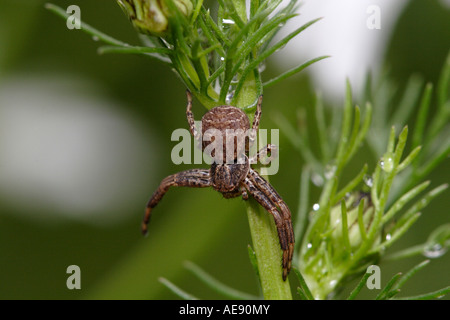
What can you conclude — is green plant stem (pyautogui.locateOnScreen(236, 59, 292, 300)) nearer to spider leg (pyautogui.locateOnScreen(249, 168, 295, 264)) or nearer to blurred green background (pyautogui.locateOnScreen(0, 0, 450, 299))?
spider leg (pyautogui.locateOnScreen(249, 168, 295, 264))

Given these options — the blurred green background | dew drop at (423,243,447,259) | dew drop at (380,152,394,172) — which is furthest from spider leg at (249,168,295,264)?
the blurred green background

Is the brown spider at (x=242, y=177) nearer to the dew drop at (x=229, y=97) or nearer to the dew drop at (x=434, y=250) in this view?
the dew drop at (x=229, y=97)

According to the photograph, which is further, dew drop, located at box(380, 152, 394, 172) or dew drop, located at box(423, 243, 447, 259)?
dew drop, located at box(423, 243, 447, 259)

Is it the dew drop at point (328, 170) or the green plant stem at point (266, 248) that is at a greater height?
the dew drop at point (328, 170)

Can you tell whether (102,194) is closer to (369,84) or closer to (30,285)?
(30,285)

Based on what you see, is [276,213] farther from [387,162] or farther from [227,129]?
[387,162]

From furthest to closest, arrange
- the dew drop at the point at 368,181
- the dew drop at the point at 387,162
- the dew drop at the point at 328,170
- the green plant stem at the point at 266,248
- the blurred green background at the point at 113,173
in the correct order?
the blurred green background at the point at 113,173
the dew drop at the point at 328,170
the dew drop at the point at 368,181
the dew drop at the point at 387,162
the green plant stem at the point at 266,248

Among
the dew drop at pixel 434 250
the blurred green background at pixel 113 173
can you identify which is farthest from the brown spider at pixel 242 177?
the blurred green background at pixel 113 173
